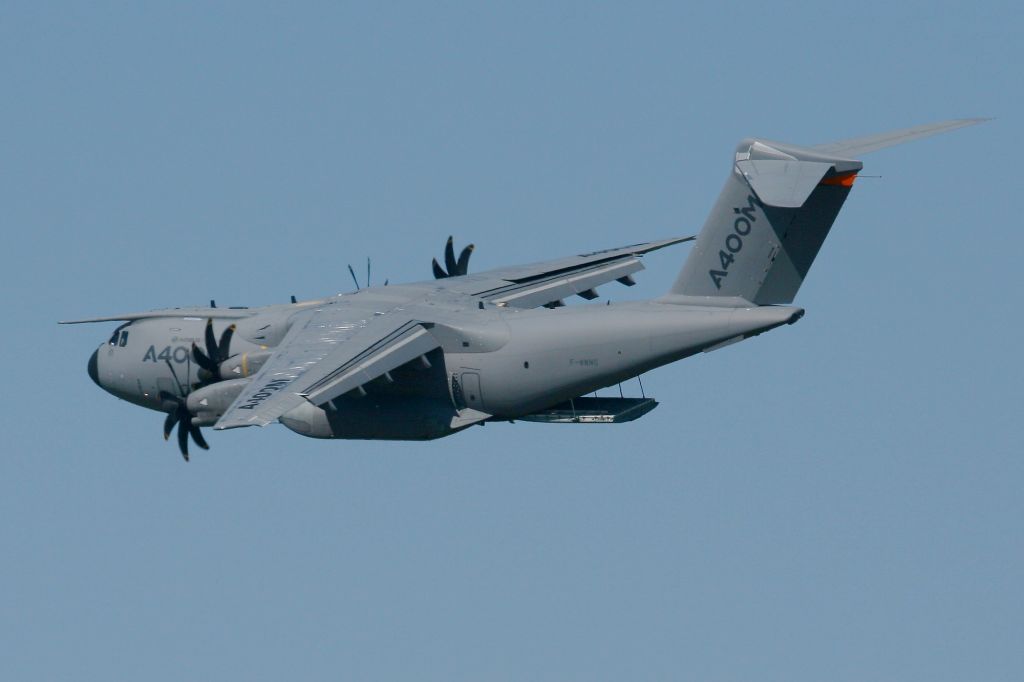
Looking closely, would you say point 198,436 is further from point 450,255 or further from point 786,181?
point 786,181

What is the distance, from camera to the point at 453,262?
42875 millimetres

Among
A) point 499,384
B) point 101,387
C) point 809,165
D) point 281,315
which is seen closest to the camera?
point 809,165

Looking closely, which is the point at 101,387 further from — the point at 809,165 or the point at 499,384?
the point at 809,165

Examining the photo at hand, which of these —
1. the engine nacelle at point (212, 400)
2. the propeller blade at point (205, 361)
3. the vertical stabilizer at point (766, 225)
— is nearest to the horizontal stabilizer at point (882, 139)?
the vertical stabilizer at point (766, 225)

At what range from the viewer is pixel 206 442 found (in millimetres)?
37125

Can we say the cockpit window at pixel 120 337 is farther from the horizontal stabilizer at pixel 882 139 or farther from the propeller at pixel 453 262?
the horizontal stabilizer at pixel 882 139

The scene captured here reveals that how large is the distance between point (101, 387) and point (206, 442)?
5.10 m

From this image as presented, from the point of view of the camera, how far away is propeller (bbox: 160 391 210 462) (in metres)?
36.9

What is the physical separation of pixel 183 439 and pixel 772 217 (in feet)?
37.5

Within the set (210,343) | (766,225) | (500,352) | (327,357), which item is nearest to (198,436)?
(210,343)

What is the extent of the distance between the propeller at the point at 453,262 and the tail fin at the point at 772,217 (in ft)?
27.5

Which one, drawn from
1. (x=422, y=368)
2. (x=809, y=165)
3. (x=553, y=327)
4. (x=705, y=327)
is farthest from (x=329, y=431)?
(x=809, y=165)

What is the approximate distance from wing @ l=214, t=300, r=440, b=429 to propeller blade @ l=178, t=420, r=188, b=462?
253 cm

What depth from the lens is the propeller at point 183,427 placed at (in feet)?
121
